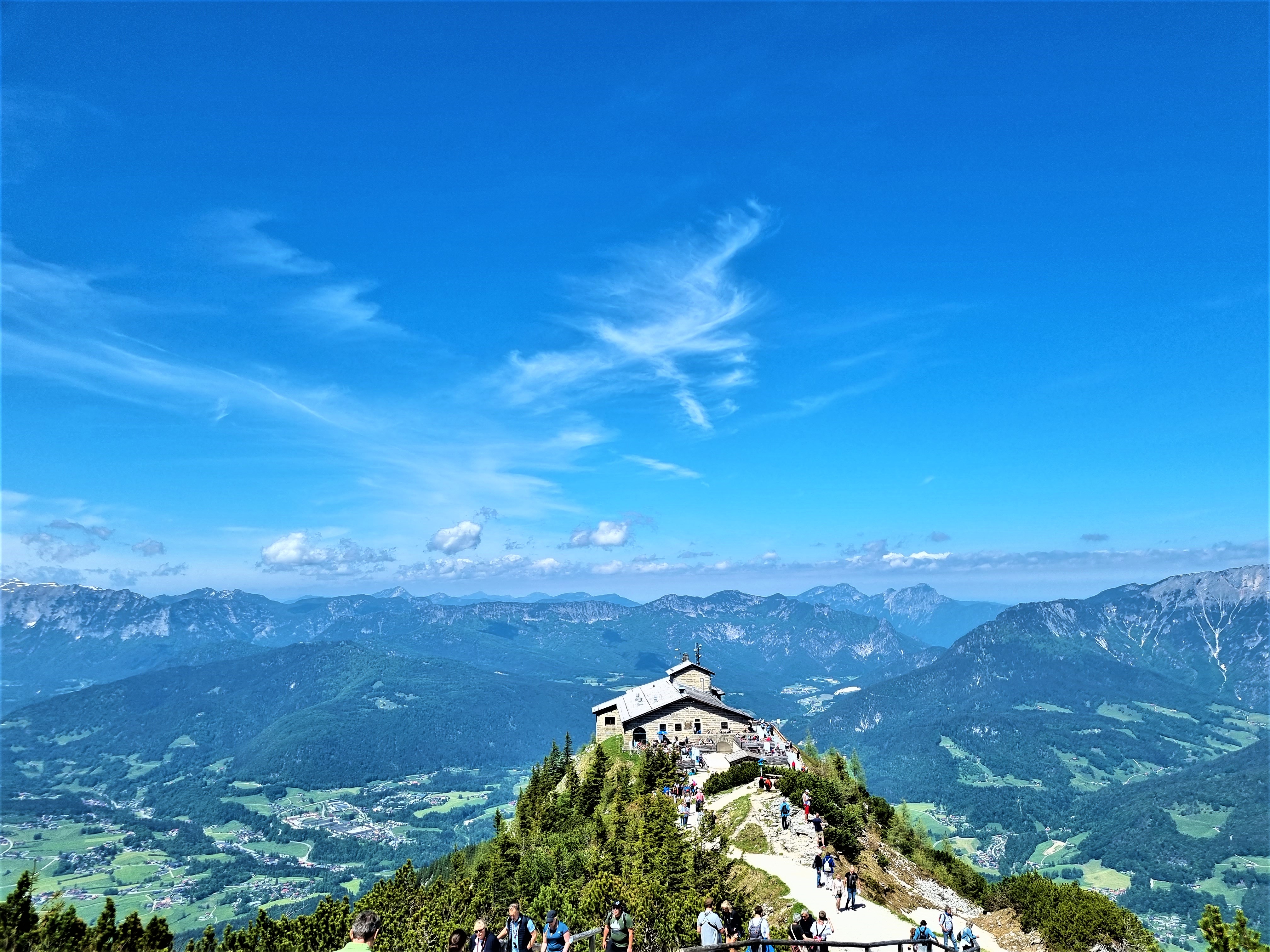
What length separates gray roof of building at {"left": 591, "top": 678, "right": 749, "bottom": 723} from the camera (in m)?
77.1

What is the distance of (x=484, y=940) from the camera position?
54.4 feet

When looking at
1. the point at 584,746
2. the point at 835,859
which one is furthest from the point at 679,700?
the point at 835,859

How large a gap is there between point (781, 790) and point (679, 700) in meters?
27.7

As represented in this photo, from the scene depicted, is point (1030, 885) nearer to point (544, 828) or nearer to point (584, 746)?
point (544, 828)

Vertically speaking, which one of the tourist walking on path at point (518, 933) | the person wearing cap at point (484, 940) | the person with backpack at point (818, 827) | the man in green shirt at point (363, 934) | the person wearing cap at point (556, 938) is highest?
the man in green shirt at point (363, 934)

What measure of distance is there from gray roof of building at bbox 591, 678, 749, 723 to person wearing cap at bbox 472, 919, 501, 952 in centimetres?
6090

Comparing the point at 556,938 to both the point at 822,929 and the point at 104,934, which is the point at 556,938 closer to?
A: the point at 822,929

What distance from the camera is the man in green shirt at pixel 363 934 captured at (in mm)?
13680

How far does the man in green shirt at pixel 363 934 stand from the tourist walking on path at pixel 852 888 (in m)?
25.8

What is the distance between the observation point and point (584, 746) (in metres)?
95.6

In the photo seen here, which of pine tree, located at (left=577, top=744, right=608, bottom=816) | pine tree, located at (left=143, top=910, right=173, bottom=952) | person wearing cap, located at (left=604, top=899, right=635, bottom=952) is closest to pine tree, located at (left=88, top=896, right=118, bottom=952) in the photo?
pine tree, located at (left=143, top=910, right=173, bottom=952)

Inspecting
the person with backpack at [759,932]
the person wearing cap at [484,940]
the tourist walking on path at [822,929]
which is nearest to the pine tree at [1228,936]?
the tourist walking on path at [822,929]

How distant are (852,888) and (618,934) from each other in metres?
20.1

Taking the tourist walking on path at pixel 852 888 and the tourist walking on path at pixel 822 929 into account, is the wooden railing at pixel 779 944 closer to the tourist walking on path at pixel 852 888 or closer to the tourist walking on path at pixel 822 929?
the tourist walking on path at pixel 822 929
